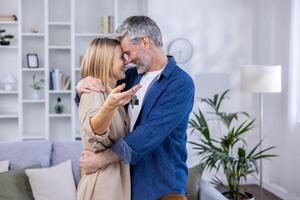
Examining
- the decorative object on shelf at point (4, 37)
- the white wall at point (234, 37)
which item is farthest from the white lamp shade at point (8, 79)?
the white wall at point (234, 37)

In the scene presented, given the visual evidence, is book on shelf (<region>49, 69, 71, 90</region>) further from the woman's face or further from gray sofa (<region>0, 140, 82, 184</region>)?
the woman's face

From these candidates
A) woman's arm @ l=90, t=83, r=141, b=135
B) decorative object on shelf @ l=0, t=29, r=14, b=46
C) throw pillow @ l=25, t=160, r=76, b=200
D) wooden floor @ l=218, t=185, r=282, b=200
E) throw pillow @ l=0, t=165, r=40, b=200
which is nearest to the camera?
woman's arm @ l=90, t=83, r=141, b=135

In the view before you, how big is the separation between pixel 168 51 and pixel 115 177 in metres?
3.90

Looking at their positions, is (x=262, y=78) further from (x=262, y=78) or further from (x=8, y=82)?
(x=8, y=82)

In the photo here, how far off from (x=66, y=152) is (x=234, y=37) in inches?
123

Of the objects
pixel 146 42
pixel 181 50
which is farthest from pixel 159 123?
pixel 181 50

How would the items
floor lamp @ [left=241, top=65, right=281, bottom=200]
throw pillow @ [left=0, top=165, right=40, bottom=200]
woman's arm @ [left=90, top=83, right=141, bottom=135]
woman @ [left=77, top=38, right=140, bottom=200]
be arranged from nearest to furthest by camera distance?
woman's arm @ [left=90, top=83, right=141, bottom=135]
woman @ [left=77, top=38, right=140, bottom=200]
throw pillow @ [left=0, top=165, right=40, bottom=200]
floor lamp @ [left=241, top=65, right=281, bottom=200]

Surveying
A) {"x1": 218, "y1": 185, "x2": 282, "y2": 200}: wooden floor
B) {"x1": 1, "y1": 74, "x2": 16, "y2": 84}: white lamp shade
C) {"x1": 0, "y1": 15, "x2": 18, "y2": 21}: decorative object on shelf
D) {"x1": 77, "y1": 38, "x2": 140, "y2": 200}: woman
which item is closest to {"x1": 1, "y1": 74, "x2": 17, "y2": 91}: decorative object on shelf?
{"x1": 1, "y1": 74, "x2": 16, "y2": 84}: white lamp shade

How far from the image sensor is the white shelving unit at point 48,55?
17.6ft

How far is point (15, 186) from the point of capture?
9.53 feet

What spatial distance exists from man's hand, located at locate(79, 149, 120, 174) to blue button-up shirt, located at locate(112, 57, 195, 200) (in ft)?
0.25

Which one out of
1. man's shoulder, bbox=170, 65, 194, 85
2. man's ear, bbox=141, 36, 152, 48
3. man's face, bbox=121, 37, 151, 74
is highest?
man's ear, bbox=141, 36, 152, 48

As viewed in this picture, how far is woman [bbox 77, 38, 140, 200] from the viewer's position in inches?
59.8

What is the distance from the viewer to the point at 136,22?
5.38 feet
